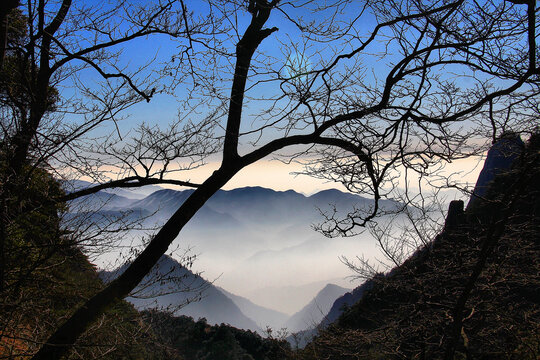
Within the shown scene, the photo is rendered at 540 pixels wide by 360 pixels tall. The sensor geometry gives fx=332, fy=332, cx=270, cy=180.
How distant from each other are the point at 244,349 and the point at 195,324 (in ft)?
18.4

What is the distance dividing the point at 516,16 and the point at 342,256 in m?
6.04

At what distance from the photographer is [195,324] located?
34.1 meters

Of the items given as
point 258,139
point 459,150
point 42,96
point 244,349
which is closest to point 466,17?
point 459,150

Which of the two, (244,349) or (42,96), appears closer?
(42,96)

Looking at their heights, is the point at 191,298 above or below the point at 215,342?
above

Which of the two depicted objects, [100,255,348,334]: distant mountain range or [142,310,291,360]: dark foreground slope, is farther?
[142,310,291,360]: dark foreground slope

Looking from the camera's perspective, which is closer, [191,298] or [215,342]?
[191,298]

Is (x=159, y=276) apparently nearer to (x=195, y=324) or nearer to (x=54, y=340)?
(x=54, y=340)

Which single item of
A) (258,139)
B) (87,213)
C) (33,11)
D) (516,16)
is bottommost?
(87,213)

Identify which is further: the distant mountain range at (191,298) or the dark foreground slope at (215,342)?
the dark foreground slope at (215,342)

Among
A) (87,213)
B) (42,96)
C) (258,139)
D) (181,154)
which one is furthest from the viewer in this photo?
(42,96)

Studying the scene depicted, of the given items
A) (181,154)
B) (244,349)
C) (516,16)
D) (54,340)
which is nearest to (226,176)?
(181,154)

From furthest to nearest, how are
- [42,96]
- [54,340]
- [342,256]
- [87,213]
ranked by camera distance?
[342,256], [42,96], [87,213], [54,340]

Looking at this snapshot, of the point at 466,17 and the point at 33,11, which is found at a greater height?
the point at 33,11
